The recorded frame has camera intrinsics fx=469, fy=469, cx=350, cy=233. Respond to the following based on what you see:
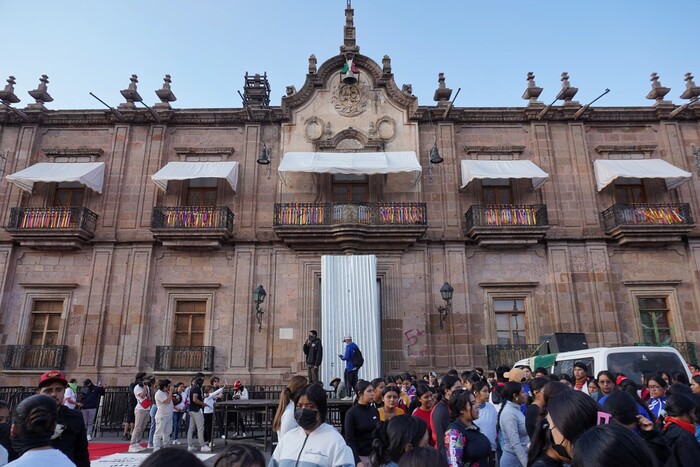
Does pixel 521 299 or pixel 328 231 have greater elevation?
pixel 328 231

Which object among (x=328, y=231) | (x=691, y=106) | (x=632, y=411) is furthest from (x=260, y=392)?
(x=691, y=106)

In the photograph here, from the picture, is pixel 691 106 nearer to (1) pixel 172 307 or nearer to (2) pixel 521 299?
(2) pixel 521 299

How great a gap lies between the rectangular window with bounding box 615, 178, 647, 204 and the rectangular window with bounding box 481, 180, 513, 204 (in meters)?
3.84

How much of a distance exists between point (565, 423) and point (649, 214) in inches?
635

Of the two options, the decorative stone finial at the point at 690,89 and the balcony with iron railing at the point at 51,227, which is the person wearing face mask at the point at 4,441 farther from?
the decorative stone finial at the point at 690,89

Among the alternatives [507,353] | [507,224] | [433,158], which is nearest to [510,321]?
[507,353]

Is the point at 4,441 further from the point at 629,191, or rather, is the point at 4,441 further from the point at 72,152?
the point at 629,191

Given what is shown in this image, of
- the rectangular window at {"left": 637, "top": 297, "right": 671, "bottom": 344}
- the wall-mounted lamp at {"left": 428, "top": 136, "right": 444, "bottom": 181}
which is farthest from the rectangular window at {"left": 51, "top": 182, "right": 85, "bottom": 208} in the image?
the rectangular window at {"left": 637, "top": 297, "right": 671, "bottom": 344}

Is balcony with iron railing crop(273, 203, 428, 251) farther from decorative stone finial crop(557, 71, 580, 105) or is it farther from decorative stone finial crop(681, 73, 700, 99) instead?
decorative stone finial crop(681, 73, 700, 99)

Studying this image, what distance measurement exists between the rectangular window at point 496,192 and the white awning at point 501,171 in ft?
1.54

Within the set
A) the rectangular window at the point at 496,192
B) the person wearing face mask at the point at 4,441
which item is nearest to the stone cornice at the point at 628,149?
the rectangular window at the point at 496,192

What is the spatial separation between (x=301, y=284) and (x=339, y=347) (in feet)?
8.83

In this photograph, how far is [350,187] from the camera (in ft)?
55.9

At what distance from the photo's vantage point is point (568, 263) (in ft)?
52.0
